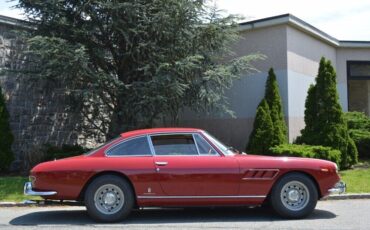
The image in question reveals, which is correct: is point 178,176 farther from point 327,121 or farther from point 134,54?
point 327,121

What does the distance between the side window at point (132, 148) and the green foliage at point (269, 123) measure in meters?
6.64

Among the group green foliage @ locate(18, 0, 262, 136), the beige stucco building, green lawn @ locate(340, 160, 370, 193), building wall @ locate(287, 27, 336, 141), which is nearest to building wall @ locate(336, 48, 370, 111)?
the beige stucco building

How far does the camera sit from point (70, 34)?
13.6 meters

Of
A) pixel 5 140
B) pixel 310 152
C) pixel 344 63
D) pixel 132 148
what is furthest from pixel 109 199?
pixel 344 63

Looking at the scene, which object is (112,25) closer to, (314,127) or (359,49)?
(314,127)

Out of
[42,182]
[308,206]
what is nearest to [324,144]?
[308,206]

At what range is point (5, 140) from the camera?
46.8 ft

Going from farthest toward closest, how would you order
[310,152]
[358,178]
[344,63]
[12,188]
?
1. [344,63]
2. [310,152]
3. [358,178]
4. [12,188]

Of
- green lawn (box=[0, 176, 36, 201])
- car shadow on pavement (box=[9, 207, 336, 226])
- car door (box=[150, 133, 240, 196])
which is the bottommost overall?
car shadow on pavement (box=[9, 207, 336, 226])

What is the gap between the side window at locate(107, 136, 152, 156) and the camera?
8.45 meters

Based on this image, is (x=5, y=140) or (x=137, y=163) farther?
(x=5, y=140)

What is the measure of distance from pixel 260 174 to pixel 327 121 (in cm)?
722

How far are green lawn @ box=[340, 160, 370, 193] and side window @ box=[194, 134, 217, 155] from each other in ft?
13.4

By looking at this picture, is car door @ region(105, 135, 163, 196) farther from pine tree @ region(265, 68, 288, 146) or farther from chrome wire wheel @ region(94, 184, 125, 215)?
pine tree @ region(265, 68, 288, 146)
